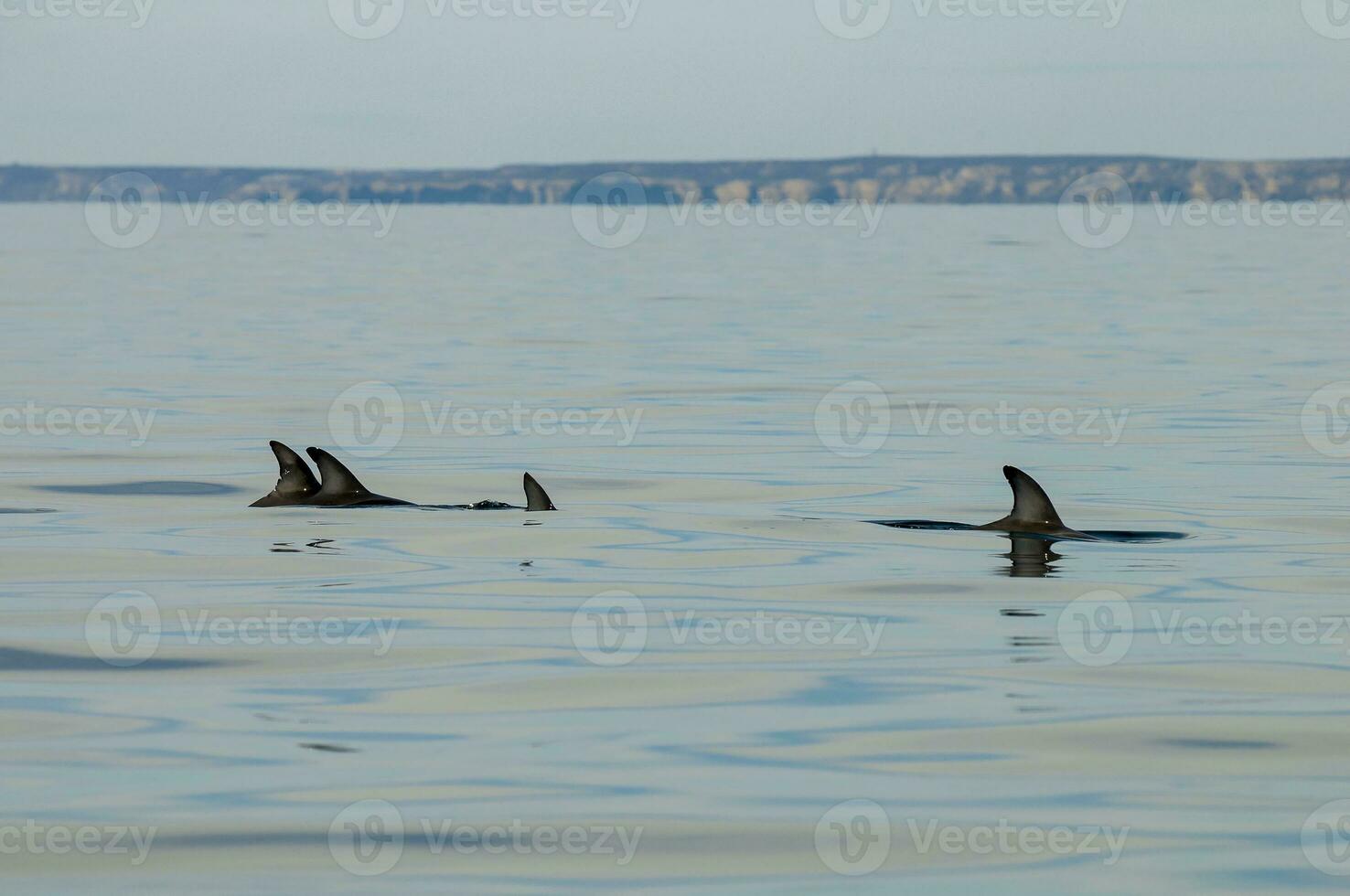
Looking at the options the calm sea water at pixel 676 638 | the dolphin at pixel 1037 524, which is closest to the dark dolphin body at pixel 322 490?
the calm sea water at pixel 676 638

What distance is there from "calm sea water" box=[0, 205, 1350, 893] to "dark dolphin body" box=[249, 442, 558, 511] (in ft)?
1.31

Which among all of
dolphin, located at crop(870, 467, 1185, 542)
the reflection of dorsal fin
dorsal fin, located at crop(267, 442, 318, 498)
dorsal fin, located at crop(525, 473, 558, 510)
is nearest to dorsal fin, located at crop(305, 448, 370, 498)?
dorsal fin, located at crop(267, 442, 318, 498)

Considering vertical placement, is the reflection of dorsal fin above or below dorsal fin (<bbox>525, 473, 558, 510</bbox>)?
below

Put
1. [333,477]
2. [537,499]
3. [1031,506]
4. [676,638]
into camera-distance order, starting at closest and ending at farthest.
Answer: [676,638]
[1031,506]
[537,499]
[333,477]

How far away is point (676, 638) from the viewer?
1320 centimetres

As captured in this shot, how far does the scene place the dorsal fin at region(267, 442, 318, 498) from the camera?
19.7 m

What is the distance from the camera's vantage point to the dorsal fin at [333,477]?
770 inches

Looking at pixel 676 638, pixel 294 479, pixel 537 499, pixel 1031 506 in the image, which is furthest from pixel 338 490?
pixel 676 638

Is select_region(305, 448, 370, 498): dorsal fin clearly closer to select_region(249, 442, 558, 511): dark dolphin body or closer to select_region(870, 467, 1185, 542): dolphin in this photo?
select_region(249, 442, 558, 511): dark dolphin body

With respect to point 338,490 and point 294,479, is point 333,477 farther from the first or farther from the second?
point 294,479

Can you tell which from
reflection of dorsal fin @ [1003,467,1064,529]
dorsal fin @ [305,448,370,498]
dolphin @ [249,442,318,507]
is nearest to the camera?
reflection of dorsal fin @ [1003,467,1064,529]

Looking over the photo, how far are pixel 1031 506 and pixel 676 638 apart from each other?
5.34m

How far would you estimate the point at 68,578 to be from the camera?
52.0ft

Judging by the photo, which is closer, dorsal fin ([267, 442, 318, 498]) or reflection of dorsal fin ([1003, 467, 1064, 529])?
reflection of dorsal fin ([1003, 467, 1064, 529])
